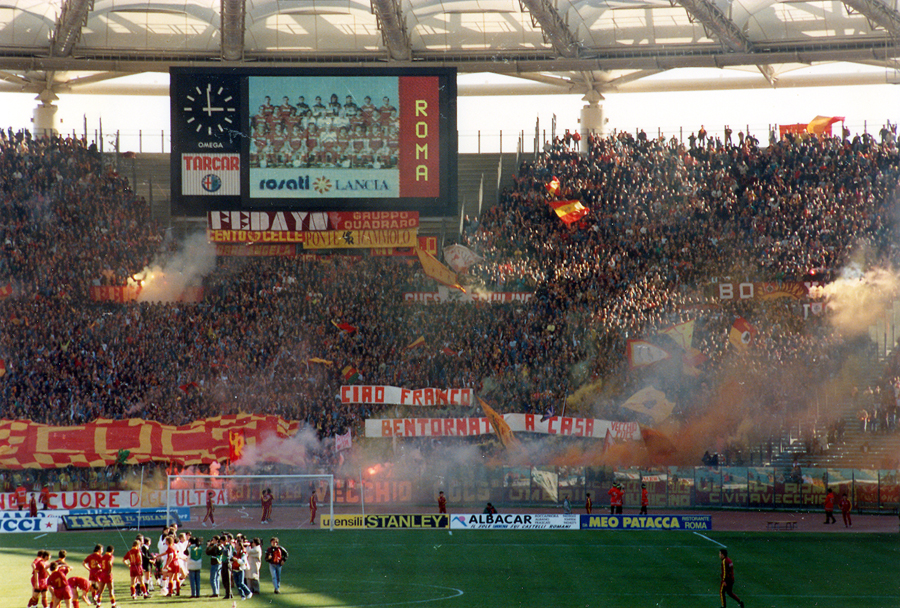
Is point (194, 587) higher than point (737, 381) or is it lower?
lower

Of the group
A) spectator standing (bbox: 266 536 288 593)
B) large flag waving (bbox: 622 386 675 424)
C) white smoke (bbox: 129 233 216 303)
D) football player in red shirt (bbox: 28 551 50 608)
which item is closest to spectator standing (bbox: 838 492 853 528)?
large flag waving (bbox: 622 386 675 424)

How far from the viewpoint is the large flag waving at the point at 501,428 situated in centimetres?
3959

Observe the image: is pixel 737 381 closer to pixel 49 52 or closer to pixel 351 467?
pixel 351 467

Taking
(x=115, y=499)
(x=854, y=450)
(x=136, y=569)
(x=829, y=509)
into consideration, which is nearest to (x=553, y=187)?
(x=854, y=450)

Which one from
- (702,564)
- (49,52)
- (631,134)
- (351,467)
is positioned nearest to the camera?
(702,564)

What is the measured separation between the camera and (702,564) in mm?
26641

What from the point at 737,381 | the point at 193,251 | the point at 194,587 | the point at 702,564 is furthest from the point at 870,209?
the point at 194,587

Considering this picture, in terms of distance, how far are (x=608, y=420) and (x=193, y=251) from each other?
2230 cm

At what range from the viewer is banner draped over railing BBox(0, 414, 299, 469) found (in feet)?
126

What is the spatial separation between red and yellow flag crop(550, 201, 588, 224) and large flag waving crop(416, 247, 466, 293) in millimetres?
6195

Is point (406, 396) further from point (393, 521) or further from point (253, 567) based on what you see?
point (253, 567)

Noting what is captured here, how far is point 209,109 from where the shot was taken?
39.5 metres

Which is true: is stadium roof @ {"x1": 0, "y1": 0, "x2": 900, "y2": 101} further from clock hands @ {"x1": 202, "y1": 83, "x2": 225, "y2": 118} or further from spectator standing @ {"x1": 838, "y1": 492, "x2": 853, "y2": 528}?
spectator standing @ {"x1": 838, "y1": 492, "x2": 853, "y2": 528}

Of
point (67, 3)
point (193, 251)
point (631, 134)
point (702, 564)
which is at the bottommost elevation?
point (702, 564)
